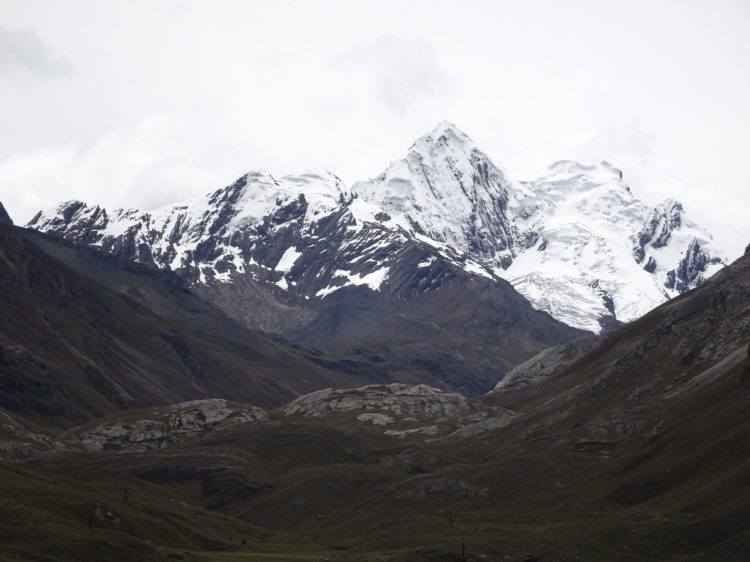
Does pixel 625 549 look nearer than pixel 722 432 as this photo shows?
Yes

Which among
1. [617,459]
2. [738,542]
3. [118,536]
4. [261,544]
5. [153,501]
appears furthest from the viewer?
[617,459]

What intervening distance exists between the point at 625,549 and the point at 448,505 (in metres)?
60.3

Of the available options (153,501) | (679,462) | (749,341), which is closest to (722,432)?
(679,462)

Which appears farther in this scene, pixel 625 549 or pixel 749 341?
pixel 749 341

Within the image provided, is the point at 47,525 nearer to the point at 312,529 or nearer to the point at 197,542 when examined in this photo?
the point at 197,542

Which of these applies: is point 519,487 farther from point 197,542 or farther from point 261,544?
point 197,542

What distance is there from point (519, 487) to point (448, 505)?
12315 millimetres

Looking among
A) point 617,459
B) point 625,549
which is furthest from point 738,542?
point 617,459

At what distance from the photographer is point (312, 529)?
7589 inches

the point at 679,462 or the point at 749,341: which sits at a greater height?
the point at 749,341

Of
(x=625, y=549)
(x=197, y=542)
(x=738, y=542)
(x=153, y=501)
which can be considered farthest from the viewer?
(x=153, y=501)

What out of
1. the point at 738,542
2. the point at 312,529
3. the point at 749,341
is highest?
the point at 749,341

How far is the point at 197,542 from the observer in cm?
14338

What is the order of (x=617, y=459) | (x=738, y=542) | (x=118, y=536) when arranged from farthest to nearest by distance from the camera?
(x=617, y=459)
(x=738, y=542)
(x=118, y=536)
